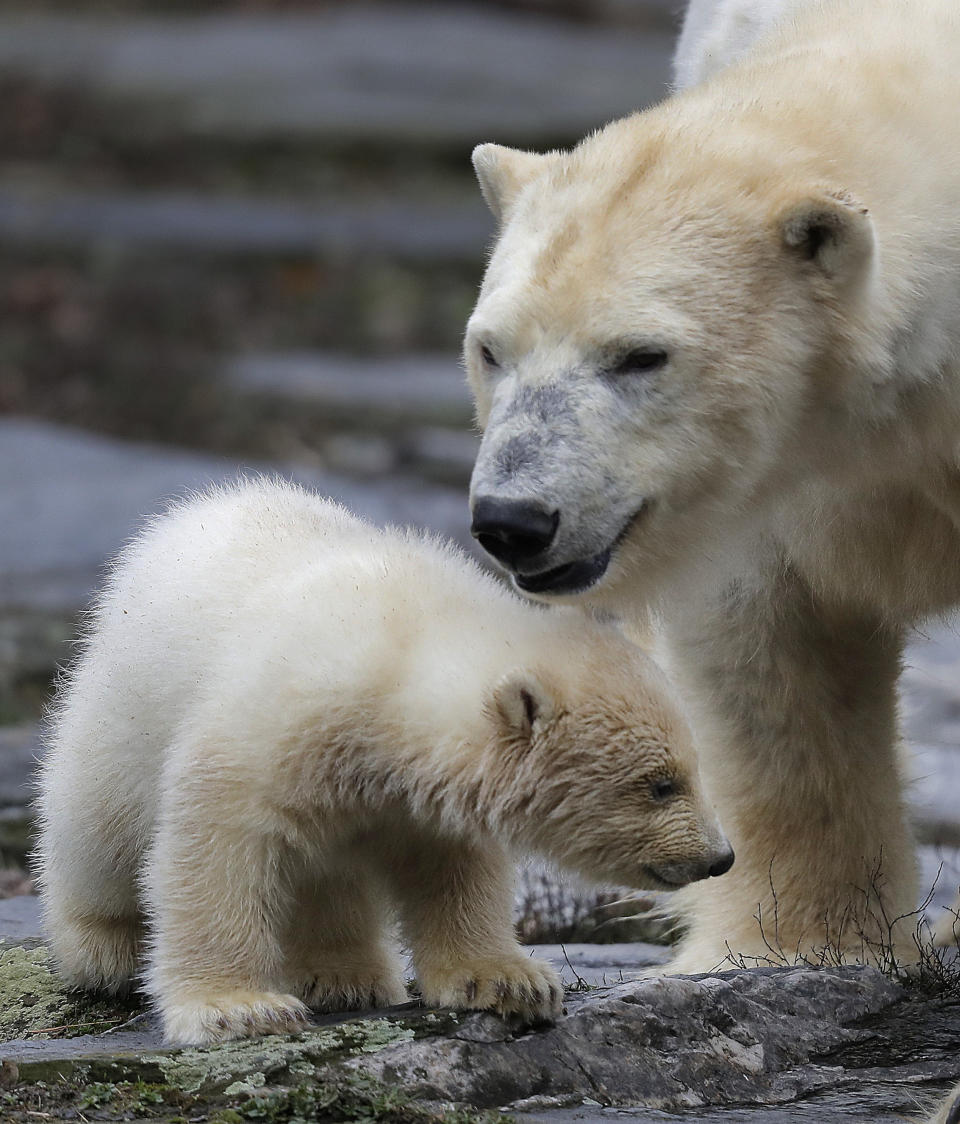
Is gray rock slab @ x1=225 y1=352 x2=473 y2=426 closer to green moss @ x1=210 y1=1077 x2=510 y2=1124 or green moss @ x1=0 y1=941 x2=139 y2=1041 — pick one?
green moss @ x1=0 y1=941 x2=139 y2=1041

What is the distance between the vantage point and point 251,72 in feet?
55.7

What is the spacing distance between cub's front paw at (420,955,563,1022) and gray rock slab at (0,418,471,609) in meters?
4.27

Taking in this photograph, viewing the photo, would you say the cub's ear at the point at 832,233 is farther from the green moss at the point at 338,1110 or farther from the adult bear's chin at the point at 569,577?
the green moss at the point at 338,1110

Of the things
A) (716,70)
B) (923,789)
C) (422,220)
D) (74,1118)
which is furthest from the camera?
(422,220)

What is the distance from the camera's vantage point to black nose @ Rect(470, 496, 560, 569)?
283cm

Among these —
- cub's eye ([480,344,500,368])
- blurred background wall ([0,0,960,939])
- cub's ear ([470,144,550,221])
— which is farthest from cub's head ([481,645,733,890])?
blurred background wall ([0,0,960,939])

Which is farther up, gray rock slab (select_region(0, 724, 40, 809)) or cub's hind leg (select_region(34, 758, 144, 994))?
gray rock slab (select_region(0, 724, 40, 809))

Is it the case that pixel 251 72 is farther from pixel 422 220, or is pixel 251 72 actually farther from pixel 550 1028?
pixel 550 1028

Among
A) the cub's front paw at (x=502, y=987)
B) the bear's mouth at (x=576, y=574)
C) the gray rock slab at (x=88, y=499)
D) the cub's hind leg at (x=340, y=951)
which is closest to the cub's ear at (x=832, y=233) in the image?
the bear's mouth at (x=576, y=574)

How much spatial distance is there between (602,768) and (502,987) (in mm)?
380

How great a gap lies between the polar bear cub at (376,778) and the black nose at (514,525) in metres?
0.23

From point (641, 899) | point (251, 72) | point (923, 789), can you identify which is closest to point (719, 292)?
point (641, 899)

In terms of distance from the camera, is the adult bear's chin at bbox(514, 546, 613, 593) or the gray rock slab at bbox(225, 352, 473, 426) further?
the gray rock slab at bbox(225, 352, 473, 426)

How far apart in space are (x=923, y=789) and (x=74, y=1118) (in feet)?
13.0
